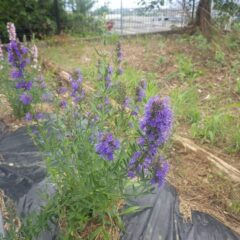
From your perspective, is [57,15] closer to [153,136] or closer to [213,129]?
[213,129]

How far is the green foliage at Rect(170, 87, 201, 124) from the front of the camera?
375 centimetres

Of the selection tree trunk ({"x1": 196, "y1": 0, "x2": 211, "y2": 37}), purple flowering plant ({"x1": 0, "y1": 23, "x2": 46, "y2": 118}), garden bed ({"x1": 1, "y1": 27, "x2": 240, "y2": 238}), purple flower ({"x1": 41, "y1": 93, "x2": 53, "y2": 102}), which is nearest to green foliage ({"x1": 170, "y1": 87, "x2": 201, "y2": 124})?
garden bed ({"x1": 1, "y1": 27, "x2": 240, "y2": 238})

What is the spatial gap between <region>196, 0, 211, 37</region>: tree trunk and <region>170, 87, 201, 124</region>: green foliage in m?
3.46

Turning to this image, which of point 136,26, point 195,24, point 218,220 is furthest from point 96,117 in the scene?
point 136,26

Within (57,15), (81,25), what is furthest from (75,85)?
(81,25)

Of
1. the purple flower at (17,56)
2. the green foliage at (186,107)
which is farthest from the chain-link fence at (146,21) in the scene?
the purple flower at (17,56)

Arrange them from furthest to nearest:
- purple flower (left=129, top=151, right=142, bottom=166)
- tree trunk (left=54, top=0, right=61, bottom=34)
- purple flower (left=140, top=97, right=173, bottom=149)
A: 1. tree trunk (left=54, top=0, right=61, bottom=34)
2. purple flower (left=129, top=151, right=142, bottom=166)
3. purple flower (left=140, top=97, right=173, bottom=149)

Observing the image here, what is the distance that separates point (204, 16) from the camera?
759 centimetres

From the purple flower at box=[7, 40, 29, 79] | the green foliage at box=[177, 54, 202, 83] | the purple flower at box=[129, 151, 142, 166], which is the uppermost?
the purple flower at box=[7, 40, 29, 79]

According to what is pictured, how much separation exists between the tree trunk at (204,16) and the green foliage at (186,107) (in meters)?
3.46

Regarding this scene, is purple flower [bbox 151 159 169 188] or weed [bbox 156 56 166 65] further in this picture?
weed [bbox 156 56 166 65]

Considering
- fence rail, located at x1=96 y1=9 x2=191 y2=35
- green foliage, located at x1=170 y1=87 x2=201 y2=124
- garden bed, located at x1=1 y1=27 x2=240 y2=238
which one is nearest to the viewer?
garden bed, located at x1=1 y1=27 x2=240 y2=238

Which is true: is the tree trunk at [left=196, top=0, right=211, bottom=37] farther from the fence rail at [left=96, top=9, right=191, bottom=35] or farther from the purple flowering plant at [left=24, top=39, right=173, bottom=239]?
the purple flowering plant at [left=24, top=39, right=173, bottom=239]

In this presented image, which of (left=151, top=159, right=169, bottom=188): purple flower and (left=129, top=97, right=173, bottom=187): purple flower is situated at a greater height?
(left=129, top=97, right=173, bottom=187): purple flower
